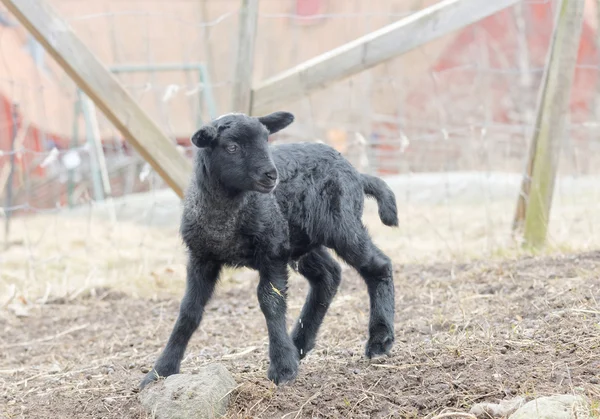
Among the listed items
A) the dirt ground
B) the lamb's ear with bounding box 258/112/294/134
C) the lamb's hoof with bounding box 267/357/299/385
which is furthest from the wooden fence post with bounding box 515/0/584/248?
the lamb's hoof with bounding box 267/357/299/385

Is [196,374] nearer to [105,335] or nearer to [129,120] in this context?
[105,335]

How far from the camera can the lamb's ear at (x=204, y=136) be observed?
4004 mm

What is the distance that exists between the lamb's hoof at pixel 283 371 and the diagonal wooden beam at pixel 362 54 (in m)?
2.76

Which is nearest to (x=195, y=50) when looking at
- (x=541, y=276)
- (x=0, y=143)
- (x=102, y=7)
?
(x=102, y=7)

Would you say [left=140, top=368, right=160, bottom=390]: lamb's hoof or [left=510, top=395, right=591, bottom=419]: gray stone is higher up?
[left=510, top=395, right=591, bottom=419]: gray stone

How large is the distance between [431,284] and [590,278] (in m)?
1.30

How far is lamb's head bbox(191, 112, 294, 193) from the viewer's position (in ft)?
13.1

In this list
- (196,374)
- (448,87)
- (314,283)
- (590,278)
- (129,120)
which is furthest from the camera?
(448,87)

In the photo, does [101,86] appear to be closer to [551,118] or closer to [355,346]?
[355,346]

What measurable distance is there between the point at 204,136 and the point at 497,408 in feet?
6.45

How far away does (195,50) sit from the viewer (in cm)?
1527

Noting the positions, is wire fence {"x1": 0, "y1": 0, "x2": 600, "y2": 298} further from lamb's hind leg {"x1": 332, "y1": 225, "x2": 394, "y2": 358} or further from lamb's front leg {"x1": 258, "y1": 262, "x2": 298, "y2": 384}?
lamb's front leg {"x1": 258, "y1": 262, "x2": 298, "y2": 384}

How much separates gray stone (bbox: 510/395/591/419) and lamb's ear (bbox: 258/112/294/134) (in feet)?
6.65

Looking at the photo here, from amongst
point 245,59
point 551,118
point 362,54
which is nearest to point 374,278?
point 362,54
